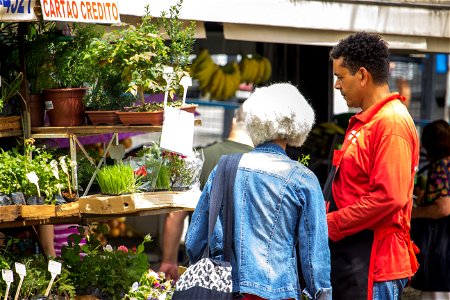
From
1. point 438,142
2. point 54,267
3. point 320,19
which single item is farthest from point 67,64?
point 438,142

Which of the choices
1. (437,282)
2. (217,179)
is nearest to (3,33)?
(217,179)

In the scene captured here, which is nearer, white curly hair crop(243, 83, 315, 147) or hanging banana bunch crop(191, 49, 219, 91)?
white curly hair crop(243, 83, 315, 147)

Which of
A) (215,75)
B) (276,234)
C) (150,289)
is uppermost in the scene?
(215,75)

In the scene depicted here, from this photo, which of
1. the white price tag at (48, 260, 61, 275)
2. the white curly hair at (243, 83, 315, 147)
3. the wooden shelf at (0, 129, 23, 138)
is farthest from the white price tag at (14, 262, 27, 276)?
the white curly hair at (243, 83, 315, 147)

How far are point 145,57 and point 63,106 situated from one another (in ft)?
1.54

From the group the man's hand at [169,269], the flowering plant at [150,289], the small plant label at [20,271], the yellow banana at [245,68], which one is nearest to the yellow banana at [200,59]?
the yellow banana at [245,68]

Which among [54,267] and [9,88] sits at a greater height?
[9,88]

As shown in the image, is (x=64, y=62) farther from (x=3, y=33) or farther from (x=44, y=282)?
(x=44, y=282)

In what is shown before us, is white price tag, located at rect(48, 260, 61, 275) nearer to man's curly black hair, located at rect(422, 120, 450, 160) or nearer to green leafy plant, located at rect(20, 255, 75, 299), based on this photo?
green leafy plant, located at rect(20, 255, 75, 299)

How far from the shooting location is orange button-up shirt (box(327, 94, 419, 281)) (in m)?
4.36

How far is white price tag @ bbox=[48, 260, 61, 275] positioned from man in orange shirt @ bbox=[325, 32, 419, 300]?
1268mm

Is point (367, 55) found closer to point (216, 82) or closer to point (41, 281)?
point (41, 281)

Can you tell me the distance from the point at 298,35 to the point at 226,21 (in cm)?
70

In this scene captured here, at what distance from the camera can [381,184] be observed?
14.3 feet
